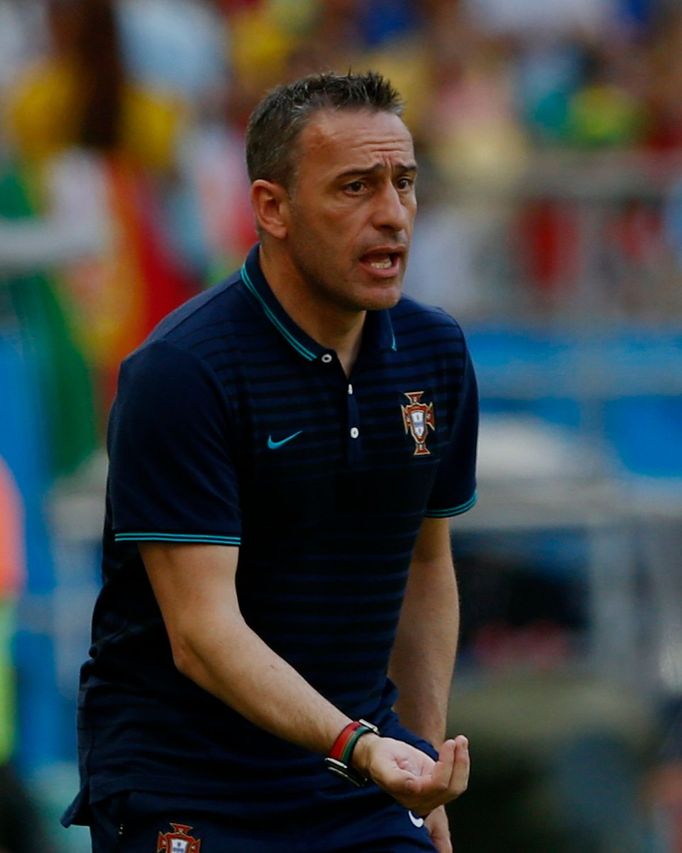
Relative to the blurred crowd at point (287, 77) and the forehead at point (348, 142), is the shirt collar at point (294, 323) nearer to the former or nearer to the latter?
the forehead at point (348, 142)

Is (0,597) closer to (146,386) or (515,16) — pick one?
(146,386)

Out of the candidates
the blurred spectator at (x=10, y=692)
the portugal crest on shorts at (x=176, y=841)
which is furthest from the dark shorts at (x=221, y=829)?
the blurred spectator at (x=10, y=692)

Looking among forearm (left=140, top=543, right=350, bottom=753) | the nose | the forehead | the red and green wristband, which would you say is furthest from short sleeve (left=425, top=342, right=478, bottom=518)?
the red and green wristband

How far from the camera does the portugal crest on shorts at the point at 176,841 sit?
12.6 ft

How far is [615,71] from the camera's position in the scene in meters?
12.7

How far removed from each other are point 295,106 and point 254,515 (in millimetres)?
785

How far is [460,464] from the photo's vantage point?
4.29 meters

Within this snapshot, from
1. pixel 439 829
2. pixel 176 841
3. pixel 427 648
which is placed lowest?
pixel 439 829

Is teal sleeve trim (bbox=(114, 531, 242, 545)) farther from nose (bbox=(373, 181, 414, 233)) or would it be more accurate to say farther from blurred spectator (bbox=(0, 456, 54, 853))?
blurred spectator (bbox=(0, 456, 54, 853))

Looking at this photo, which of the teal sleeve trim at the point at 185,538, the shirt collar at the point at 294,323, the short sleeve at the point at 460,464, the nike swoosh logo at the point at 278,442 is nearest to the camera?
the teal sleeve trim at the point at 185,538

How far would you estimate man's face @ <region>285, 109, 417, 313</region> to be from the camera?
12.6 feet

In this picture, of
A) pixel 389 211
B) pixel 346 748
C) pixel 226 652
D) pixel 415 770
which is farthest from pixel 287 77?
pixel 415 770

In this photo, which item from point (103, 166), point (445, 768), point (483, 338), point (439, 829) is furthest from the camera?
point (483, 338)

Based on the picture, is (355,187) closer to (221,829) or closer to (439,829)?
(221,829)
